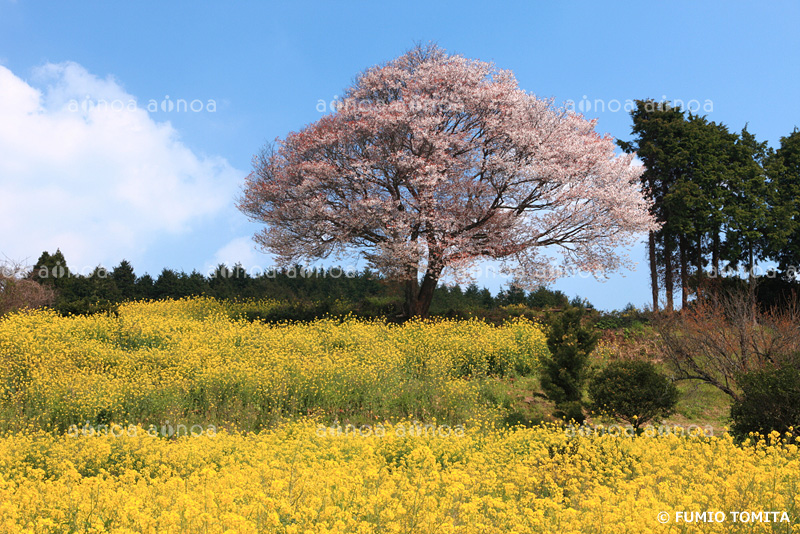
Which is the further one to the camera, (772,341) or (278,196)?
(278,196)

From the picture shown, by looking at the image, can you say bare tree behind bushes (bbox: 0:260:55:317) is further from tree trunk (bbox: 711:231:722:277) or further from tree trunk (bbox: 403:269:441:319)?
tree trunk (bbox: 711:231:722:277)

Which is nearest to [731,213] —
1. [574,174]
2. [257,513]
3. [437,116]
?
[574,174]

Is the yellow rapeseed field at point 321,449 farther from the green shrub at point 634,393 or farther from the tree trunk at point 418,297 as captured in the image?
the tree trunk at point 418,297

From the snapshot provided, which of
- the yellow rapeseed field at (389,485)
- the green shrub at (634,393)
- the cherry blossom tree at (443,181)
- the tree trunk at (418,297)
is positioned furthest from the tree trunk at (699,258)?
the yellow rapeseed field at (389,485)

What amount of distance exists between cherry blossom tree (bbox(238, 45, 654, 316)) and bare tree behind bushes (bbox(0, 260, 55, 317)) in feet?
29.9

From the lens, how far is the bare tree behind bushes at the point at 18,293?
67.6ft

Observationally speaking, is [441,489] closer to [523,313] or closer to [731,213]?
[523,313]

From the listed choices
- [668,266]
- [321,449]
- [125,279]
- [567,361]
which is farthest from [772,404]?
[125,279]

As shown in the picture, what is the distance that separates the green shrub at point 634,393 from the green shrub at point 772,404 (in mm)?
1436

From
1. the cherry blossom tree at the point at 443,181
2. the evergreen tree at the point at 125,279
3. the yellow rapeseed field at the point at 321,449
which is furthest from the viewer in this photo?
the evergreen tree at the point at 125,279

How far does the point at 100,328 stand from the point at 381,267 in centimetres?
905

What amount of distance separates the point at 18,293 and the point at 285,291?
12468mm

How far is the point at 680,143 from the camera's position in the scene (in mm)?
Answer: 29875

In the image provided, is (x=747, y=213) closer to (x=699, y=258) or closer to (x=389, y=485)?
(x=699, y=258)
